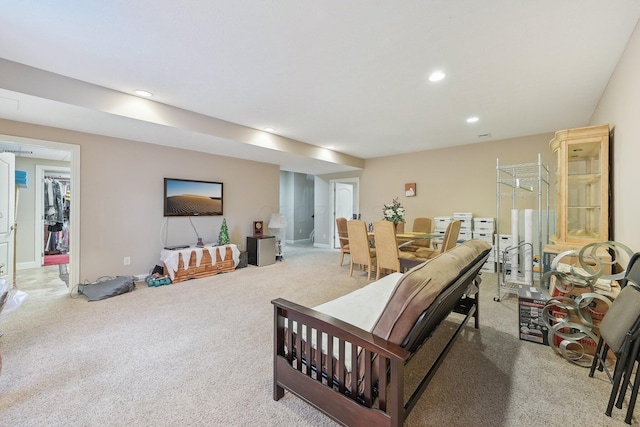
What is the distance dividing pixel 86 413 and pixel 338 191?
6793 millimetres

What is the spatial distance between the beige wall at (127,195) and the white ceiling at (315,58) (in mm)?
266

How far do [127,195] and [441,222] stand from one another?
5.59 meters

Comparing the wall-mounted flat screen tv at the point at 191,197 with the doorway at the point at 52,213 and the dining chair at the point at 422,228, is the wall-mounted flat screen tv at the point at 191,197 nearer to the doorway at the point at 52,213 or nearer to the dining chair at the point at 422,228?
the doorway at the point at 52,213

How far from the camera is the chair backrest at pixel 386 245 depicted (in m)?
3.84

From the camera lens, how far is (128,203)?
4059mm

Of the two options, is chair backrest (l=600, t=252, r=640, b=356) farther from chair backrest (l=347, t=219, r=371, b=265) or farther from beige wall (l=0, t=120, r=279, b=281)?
beige wall (l=0, t=120, r=279, b=281)

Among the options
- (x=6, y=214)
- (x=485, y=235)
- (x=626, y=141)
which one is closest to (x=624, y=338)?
(x=626, y=141)

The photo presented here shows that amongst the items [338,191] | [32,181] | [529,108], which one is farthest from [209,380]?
[338,191]

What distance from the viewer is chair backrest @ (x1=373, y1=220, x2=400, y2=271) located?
12.6 ft

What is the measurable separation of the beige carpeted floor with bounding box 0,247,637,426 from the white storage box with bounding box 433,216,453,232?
2431mm

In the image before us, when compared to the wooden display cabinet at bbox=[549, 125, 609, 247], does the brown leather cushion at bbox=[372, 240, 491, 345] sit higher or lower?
lower

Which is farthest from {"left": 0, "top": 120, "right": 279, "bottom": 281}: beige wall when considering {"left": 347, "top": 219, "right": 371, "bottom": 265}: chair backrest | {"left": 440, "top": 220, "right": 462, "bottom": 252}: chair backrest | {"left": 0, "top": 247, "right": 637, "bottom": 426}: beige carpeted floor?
{"left": 440, "top": 220, "right": 462, "bottom": 252}: chair backrest

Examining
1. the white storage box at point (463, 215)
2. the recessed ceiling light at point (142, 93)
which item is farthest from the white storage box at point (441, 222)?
the recessed ceiling light at point (142, 93)

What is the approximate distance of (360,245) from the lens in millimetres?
4371
